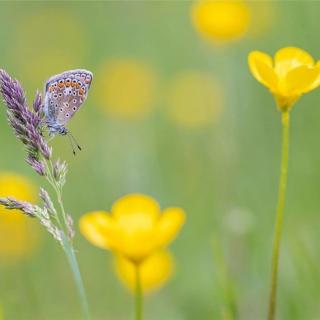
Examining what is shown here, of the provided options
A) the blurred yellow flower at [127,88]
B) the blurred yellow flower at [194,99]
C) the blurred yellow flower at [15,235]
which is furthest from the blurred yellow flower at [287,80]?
the blurred yellow flower at [127,88]

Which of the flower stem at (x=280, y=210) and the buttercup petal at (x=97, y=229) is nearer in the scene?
the flower stem at (x=280, y=210)

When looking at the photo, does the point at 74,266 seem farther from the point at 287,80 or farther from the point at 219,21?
the point at 219,21

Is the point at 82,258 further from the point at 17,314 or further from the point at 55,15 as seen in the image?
the point at 55,15

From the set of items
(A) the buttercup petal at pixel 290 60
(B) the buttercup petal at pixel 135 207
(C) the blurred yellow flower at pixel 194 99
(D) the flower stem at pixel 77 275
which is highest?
(C) the blurred yellow flower at pixel 194 99

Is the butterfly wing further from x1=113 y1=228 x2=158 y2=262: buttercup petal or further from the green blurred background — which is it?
the green blurred background

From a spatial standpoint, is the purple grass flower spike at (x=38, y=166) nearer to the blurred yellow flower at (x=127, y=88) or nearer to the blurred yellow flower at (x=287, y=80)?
the blurred yellow flower at (x=287, y=80)

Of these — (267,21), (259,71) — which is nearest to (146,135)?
(267,21)
